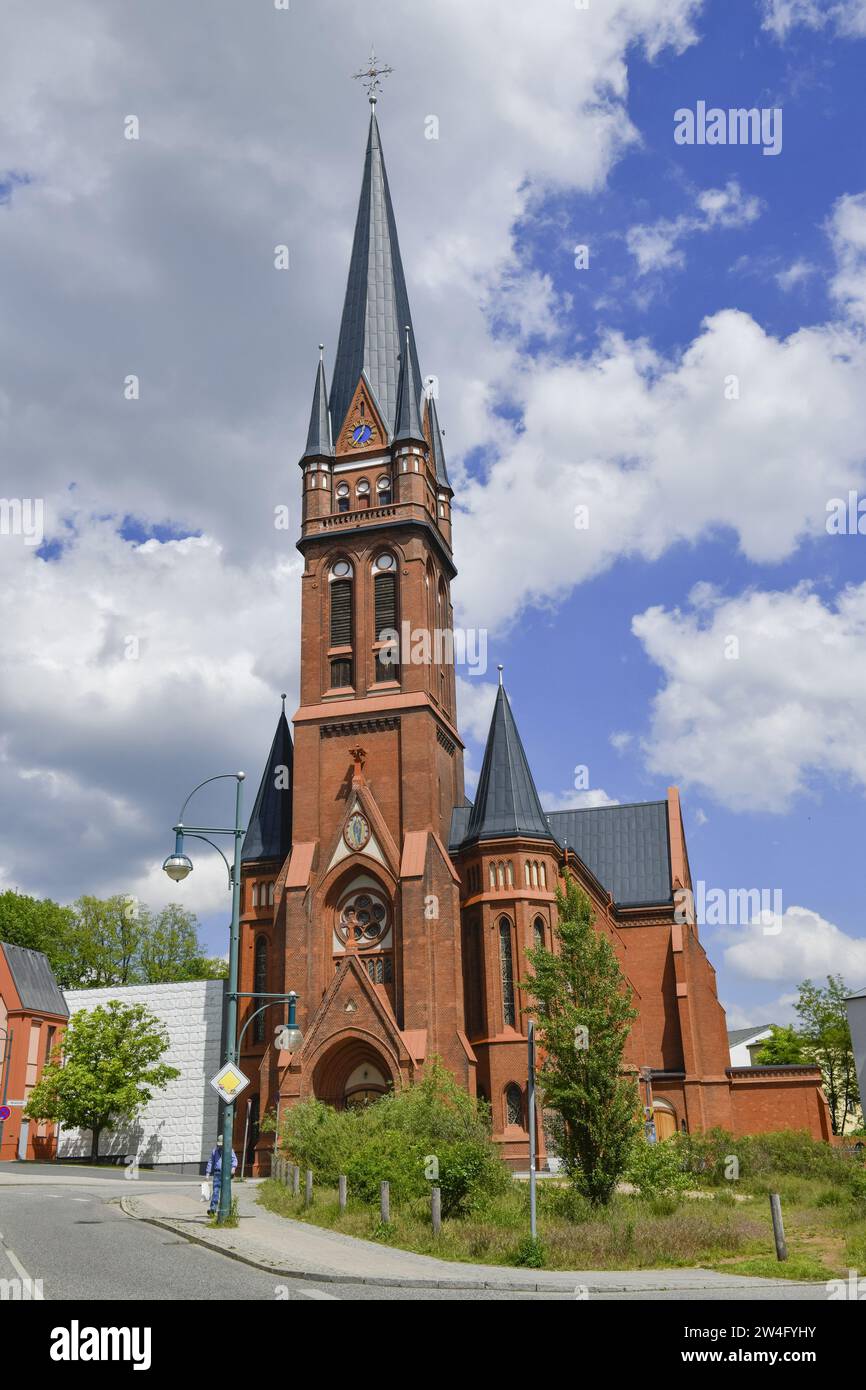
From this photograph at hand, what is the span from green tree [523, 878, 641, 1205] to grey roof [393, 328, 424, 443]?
3116cm

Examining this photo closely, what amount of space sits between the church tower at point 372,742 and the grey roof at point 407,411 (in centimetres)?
7

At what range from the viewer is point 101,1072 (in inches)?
1873

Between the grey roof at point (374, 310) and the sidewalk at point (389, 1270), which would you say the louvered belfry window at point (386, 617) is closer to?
the grey roof at point (374, 310)

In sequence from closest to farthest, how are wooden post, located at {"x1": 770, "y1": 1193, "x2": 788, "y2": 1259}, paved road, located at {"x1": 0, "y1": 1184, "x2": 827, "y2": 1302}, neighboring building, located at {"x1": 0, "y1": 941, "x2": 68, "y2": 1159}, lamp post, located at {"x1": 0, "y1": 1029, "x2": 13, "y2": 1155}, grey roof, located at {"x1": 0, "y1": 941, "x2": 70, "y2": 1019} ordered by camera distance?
paved road, located at {"x1": 0, "y1": 1184, "x2": 827, "y2": 1302}
wooden post, located at {"x1": 770, "y1": 1193, "x2": 788, "y2": 1259}
neighboring building, located at {"x1": 0, "y1": 941, "x2": 68, "y2": 1159}
lamp post, located at {"x1": 0, "y1": 1029, "x2": 13, "y2": 1155}
grey roof, located at {"x1": 0, "y1": 941, "x2": 70, "y2": 1019}

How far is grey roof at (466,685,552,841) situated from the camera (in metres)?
41.8

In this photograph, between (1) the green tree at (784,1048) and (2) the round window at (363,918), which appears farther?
(1) the green tree at (784,1048)

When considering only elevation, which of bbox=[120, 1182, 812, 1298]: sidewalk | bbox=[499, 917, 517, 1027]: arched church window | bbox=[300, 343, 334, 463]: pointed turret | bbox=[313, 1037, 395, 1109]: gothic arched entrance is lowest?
bbox=[120, 1182, 812, 1298]: sidewalk

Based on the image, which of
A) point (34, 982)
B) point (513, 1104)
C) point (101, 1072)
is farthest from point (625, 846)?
point (34, 982)

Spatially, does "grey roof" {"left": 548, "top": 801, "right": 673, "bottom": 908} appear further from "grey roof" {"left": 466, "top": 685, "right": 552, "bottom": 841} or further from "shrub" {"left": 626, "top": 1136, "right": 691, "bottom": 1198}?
"shrub" {"left": 626, "top": 1136, "right": 691, "bottom": 1198}

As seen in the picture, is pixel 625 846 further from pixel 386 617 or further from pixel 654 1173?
pixel 654 1173

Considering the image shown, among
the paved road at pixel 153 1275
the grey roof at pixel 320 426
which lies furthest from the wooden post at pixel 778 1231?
the grey roof at pixel 320 426

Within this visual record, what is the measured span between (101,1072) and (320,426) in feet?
95.7

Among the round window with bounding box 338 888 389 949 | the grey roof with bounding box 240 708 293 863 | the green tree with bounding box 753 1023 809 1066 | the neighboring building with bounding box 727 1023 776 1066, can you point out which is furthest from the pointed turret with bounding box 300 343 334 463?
the neighboring building with bounding box 727 1023 776 1066

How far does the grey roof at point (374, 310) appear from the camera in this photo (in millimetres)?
50719
